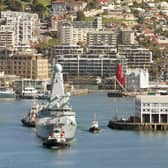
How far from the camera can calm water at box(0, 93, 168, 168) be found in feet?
110

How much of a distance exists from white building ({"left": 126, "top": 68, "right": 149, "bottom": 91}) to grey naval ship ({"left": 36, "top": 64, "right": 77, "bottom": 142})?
34.3m

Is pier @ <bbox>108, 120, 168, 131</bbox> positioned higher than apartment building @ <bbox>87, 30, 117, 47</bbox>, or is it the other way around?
apartment building @ <bbox>87, 30, 117, 47</bbox>

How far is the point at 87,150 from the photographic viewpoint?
3628cm

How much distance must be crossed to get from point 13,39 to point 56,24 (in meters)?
5.00

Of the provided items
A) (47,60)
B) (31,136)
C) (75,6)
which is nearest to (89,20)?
(75,6)

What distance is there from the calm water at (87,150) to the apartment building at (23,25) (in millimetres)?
40899

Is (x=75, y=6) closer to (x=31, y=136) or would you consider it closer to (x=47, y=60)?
A: (x=47, y=60)

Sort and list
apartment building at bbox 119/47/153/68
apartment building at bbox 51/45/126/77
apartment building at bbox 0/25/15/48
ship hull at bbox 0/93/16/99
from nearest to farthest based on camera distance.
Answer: ship hull at bbox 0/93/16/99, apartment building at bbox 51/45/126/77, apartment building at bbox 119/47/153/68, apartment building at bbox 0/25/15/48

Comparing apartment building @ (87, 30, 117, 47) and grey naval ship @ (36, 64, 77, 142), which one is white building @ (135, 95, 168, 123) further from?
apartment building @ (87, 30, 117, 47)

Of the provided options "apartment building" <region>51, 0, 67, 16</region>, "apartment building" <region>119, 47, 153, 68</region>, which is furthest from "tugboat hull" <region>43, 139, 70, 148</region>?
"apartment building" <region>51, 0, 67, 16</region>

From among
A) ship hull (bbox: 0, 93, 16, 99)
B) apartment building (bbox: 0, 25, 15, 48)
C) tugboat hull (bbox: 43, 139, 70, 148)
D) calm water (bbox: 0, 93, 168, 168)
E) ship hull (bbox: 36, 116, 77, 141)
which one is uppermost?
apartment building (bbox: 0, 25, 15, 48)

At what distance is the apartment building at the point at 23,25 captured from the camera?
88562 mm

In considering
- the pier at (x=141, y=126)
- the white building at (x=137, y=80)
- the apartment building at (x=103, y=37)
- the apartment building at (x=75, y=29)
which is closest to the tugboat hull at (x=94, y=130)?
the pier at (x=141, y=126)

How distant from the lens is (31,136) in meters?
40.4
